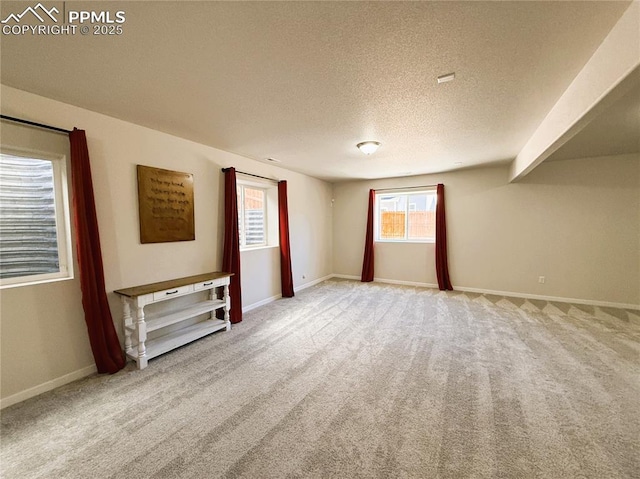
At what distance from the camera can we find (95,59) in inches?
64.5

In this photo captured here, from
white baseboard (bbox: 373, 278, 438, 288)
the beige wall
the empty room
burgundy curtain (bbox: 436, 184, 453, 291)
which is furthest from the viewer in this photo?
white baseboard (bbox: 373, 278, 438, 288)

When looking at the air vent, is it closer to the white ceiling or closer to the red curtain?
the white ceiling

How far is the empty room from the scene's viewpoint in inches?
56.1

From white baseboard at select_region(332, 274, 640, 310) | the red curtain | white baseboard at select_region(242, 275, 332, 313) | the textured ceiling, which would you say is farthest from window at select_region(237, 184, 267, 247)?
the textured ceiling

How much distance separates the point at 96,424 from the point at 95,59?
247 cm

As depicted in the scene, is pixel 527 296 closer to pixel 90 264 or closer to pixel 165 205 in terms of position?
pixel 165 205

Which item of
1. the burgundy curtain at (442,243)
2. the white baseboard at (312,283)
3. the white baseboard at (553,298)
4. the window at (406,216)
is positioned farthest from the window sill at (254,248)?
the white baseboard at (553,298)

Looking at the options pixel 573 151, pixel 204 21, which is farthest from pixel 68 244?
pixel 573 151

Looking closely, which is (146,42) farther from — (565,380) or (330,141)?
(565,380)

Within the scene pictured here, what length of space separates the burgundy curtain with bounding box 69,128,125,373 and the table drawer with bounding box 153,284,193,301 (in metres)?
0.40

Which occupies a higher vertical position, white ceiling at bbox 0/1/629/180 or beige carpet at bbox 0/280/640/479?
white ceiling at bbox 0/1/629/180

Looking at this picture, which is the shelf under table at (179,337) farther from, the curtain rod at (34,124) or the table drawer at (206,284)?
the curtain rod at (34,124)

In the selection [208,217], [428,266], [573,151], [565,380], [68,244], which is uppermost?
[573,151]

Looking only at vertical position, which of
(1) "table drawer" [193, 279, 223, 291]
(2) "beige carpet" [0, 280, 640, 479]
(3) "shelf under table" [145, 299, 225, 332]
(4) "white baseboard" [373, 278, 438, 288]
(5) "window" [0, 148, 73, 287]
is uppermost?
(5) "window" [0, 148, 73, 287]
